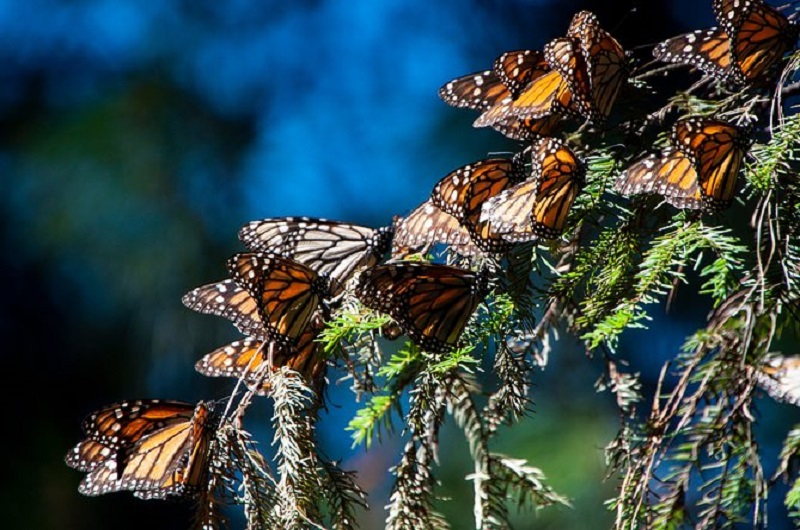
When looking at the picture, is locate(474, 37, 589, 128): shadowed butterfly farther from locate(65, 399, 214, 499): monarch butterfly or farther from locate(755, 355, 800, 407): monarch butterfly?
locate(65, 399, 214, 499): monarch butterfly

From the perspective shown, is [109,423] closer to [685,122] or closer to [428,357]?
[428,357]

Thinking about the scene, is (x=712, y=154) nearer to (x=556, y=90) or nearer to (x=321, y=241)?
(x=556, y=90)

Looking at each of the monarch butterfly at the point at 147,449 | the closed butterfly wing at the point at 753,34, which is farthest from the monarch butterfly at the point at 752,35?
the monarch butterfly at the point at 147,449

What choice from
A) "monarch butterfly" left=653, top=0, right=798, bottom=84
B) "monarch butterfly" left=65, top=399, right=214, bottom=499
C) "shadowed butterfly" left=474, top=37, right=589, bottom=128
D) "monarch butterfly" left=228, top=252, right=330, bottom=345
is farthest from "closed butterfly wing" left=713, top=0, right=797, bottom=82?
"monarch butterfly" left=65, top=399, right=214, bottom=499

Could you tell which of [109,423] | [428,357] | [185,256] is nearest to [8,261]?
[185,256]

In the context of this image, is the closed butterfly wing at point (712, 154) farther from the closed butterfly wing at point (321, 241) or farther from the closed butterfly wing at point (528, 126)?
the closed butterfly wing at point (321, 241)
